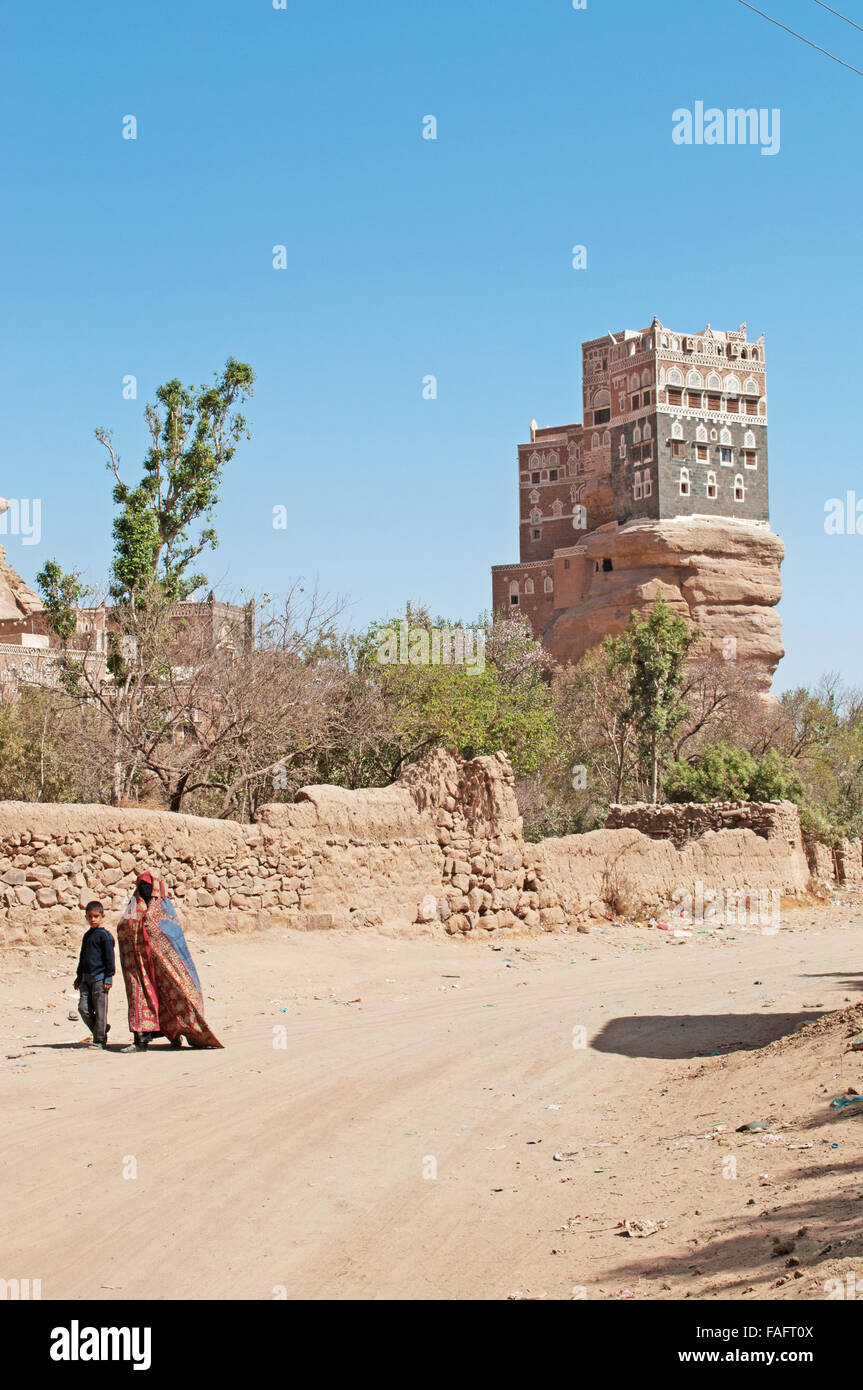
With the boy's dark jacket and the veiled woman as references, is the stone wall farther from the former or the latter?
the boy's dark jacket

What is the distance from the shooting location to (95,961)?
33.8ft

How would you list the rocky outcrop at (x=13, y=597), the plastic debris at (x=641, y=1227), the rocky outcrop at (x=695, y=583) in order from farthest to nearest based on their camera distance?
the rocky outcrop at (x=695, y=583) → the rocky outcrop at (x=13, y=597) → the plastic debris at (x=641, y=1227)

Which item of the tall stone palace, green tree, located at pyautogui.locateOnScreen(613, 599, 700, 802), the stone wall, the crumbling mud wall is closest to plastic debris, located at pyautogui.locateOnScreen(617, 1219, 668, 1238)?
the crumbling mud wall

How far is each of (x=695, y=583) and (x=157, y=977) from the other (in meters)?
59.4

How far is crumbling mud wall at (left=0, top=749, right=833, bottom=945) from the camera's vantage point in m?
13.2

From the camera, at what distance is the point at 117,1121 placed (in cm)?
787

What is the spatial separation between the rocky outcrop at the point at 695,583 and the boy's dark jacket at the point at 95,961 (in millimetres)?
56323

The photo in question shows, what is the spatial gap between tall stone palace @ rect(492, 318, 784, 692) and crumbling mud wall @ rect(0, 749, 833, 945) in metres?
46.3

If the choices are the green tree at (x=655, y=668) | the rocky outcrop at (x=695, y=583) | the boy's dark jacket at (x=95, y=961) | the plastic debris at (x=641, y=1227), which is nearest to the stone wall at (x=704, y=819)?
the green tree at (x=655, y=668)

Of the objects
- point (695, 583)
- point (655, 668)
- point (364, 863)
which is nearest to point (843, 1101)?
point (364, 863)

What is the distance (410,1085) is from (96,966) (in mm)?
2941

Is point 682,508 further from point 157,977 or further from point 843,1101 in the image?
point 843,1101

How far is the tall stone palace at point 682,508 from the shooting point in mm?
67000

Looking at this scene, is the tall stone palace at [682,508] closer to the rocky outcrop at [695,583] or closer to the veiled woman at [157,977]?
the rocky outcrop at [695,583]
